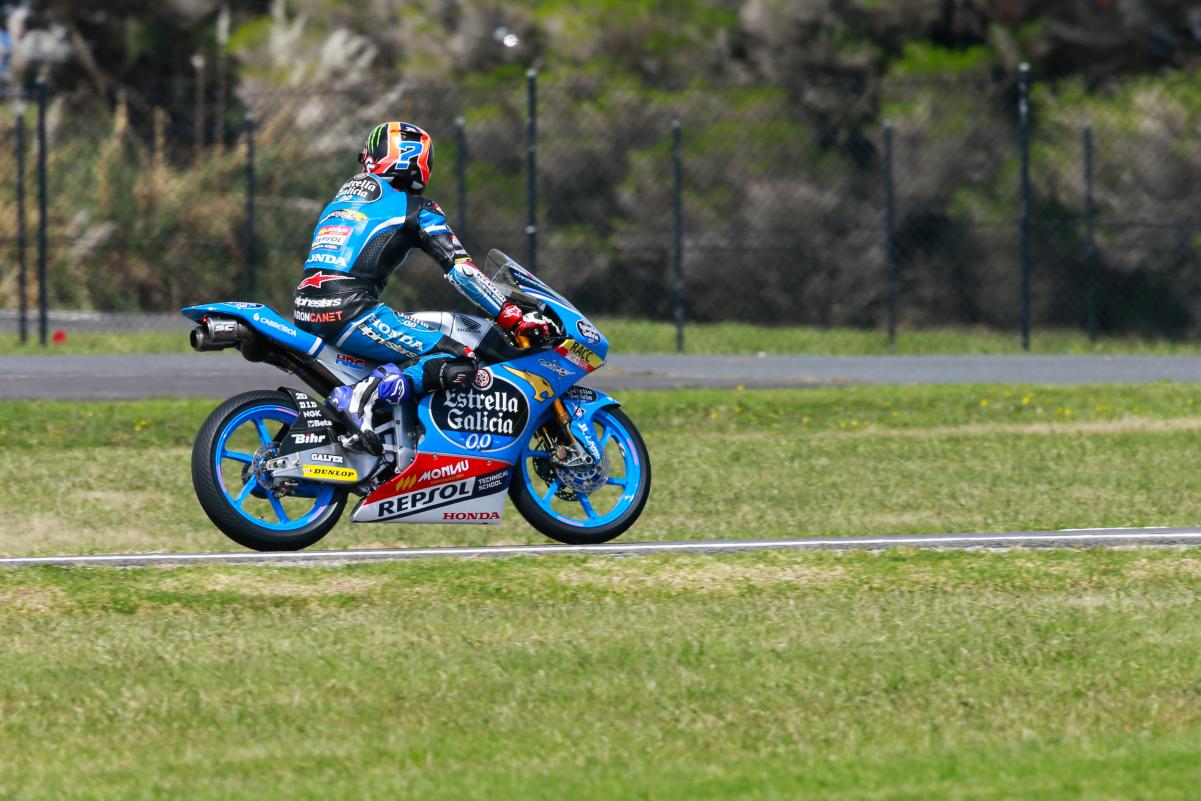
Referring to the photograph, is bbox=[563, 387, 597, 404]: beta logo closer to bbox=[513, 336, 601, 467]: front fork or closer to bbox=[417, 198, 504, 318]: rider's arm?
bbox=[513, 336, 601, 467]: front fork

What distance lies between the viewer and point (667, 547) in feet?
30.7

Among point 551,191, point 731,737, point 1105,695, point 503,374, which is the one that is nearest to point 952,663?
point 1105,695

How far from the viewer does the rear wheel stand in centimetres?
903

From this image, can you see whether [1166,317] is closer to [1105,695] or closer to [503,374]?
[503,374]

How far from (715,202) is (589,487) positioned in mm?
17300

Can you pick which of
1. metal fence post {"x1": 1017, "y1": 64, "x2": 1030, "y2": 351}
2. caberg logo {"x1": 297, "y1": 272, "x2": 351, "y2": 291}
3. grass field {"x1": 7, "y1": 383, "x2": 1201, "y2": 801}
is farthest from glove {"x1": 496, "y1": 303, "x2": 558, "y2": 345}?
metal fence post {"x1": 1017, "y1": 64, "x2": 1030, "y2": 351}

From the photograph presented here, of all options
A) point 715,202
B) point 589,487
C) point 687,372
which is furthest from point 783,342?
point 589,487

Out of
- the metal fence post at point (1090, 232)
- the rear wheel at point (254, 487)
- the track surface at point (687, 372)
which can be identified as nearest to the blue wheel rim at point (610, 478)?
the rear wheel at point (254, 487)

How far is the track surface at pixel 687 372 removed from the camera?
1788cm

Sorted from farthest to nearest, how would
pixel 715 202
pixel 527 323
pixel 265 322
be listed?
pixel 715 202, pixel 527 323, pixel 265 322

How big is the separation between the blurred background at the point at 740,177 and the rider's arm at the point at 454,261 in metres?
11.8

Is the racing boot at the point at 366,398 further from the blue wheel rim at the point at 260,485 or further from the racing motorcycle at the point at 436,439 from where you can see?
the blue wheel rim at the point at 260,485

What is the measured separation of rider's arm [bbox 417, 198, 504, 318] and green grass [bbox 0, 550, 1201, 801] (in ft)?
3.74

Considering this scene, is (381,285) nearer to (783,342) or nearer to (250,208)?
(250,208)
